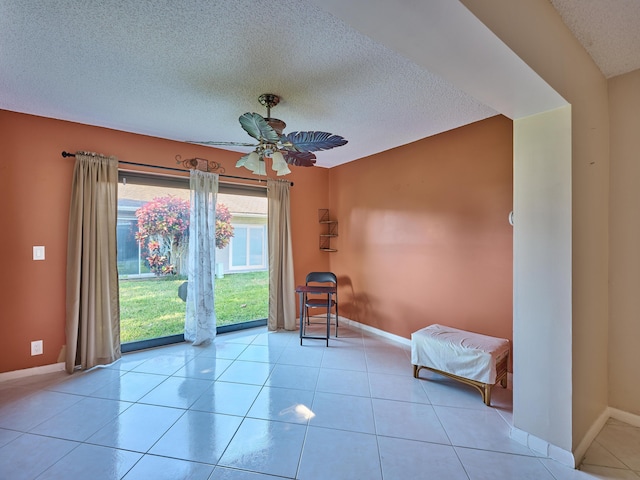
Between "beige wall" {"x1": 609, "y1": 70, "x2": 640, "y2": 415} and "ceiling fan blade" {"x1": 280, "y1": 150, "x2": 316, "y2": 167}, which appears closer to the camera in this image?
"beige wall" {"x1": 609, "y1": 70, "x2": 640, "y2": 415}

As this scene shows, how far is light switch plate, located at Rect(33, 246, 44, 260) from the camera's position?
2.55m

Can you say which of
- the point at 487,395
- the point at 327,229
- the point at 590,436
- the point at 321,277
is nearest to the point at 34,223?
the point at 321,277

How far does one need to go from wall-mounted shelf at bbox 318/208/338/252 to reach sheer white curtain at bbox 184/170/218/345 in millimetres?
1658

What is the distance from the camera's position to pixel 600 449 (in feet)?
5.41

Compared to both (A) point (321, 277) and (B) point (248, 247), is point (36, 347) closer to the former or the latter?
(B) point (248, 247)

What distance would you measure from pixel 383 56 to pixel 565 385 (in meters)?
2.18

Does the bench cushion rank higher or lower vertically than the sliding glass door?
lower

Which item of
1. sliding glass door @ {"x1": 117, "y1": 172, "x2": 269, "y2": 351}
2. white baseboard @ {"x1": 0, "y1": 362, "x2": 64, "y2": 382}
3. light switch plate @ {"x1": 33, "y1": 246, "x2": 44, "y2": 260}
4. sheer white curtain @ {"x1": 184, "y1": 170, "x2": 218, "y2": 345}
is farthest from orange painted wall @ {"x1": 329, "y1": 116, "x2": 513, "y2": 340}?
light switch plate @ {"x1": 33, "y1": 246, "x2": 44, "y2": 260}

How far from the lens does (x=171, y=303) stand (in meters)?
3.35

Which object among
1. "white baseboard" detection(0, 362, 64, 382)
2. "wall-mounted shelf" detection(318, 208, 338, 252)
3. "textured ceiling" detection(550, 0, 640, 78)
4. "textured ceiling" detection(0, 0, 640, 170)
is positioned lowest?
"white baseboard" detection(0, 362, 64, 382)

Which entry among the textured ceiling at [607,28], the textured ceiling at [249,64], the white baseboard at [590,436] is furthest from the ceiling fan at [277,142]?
the white baseboard at [590,436]

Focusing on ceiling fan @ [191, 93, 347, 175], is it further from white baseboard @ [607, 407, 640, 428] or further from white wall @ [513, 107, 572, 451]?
white baseboard @ [607, 407, 640, 428]

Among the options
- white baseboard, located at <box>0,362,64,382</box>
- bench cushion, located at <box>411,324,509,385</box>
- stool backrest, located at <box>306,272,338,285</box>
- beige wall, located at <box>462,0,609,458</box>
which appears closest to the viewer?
beige wall, located at <box>462,0,609,458</box>

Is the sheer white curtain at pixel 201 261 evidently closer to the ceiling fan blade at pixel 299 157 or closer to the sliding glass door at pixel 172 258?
the sliding glass door at pixel 172 258
